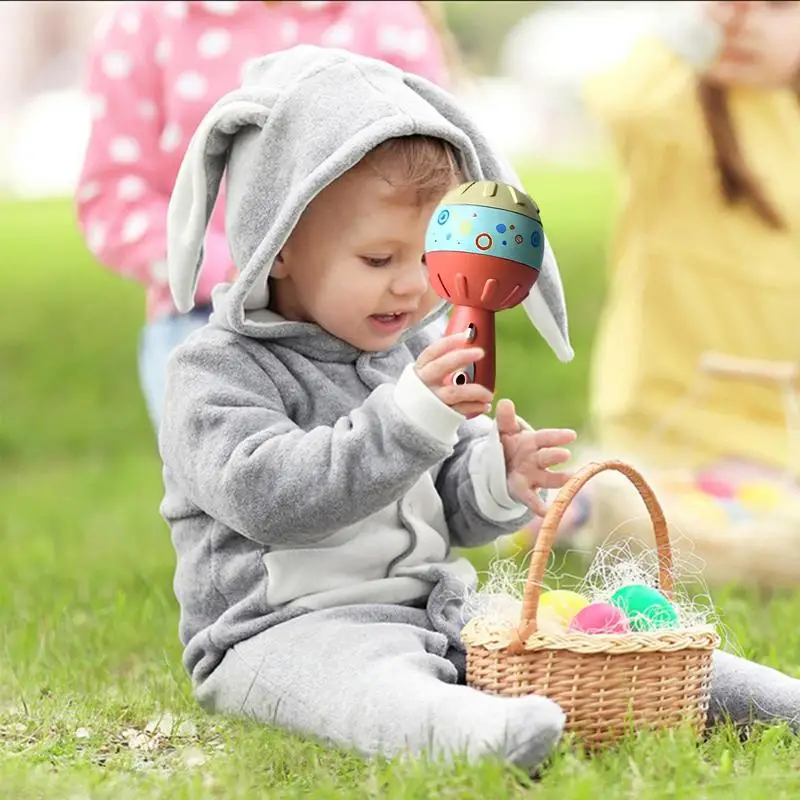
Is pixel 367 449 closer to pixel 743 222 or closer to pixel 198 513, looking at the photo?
pixel 198 513

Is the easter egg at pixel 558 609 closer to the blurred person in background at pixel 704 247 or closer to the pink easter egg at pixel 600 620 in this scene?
the pink easter egg at pixel 600 620

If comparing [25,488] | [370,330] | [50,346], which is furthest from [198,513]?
[50,346]

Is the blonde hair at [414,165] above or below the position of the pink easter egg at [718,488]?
above

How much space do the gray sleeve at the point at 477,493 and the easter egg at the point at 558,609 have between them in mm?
254

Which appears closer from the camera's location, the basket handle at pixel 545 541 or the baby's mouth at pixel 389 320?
the basket handle at pixel 545 541

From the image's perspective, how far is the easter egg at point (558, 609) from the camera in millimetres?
2605

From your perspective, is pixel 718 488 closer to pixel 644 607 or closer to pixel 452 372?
pixel 644 607

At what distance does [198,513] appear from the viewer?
9.64 ft

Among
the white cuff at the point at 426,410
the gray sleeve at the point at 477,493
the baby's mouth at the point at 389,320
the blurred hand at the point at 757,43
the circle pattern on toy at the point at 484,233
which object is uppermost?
the blurred hand at the point at 757,43

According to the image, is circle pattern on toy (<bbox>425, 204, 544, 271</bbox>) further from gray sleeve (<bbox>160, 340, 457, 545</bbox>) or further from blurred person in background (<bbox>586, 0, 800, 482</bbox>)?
blurred person in background (<bbox>586, 0, 800, 482</bbox>)

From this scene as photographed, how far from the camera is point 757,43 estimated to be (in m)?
5.14

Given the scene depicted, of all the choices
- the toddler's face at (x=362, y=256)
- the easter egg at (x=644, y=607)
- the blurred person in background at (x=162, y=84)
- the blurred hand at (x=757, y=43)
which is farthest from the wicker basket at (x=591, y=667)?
the blurred hand at (x=757, y=43)

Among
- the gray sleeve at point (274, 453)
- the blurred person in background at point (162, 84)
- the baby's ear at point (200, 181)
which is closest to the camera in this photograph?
the gray sleeve at point (274, 453)

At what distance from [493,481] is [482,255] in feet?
1.85
